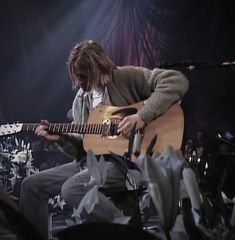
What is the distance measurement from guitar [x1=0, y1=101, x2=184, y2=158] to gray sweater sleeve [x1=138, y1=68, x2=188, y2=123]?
0.05 meters

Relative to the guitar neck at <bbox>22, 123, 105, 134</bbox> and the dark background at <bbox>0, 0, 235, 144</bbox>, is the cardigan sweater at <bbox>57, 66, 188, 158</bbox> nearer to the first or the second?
the guitar neck at <bbox>22, 123, 105, 134</bbox>

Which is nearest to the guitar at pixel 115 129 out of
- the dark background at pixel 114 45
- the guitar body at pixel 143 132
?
the guitar body at pixel 143 132

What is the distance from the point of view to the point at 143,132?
1916mm

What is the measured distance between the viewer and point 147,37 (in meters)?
2.87

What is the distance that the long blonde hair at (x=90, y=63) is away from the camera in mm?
1951

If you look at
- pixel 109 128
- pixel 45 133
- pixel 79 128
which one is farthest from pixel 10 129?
pixel 109 128

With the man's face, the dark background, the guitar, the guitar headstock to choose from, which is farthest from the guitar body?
the dark background

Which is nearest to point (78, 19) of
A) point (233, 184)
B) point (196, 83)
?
point (196, 83)

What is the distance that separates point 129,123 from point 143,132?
0.27ft

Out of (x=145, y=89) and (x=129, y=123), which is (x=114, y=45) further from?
(x=129, y=123)

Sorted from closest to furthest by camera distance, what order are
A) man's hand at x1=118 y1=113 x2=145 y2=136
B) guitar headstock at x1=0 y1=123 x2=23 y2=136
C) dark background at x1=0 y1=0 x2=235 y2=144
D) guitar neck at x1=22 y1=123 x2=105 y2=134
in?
man's hand at x1=118 y1=113 x2=145 y2=136
guitar neck at x1=22 y1=123 x2=105 y2=134
guitar headstock at x1=0 y1=123 x2=23 y2=136
dark background at x1=0 y1=0 x2=235 y2=144

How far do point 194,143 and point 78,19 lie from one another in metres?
1.05

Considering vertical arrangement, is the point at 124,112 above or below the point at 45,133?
above

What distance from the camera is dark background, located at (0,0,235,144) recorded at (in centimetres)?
262
